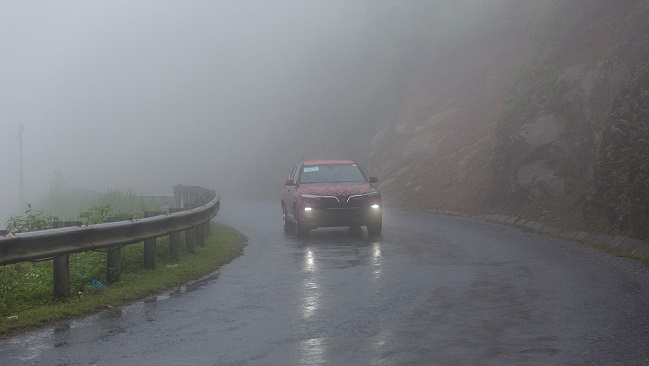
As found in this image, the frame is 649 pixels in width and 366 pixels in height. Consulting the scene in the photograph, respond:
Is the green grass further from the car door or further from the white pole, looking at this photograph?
the white pole

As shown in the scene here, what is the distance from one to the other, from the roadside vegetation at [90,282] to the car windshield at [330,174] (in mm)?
4891

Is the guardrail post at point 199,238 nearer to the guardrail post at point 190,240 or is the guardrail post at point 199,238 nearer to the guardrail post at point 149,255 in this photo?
the guardrail post at point 190,240

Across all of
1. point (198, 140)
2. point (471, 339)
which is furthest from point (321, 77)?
point (471, 339)

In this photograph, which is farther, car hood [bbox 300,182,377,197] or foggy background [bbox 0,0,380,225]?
foggy background [bbox 0,0,380,225]

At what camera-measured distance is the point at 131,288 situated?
35.2ft

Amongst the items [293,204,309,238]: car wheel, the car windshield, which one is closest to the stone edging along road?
the car windshield

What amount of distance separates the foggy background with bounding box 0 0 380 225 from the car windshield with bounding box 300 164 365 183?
32.9 metres

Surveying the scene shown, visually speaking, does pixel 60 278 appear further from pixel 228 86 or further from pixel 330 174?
pixel 228 86

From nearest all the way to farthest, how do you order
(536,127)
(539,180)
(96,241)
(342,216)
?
1. (96,241)
2. (342,216)
3. (539,180)
4. (536,127)

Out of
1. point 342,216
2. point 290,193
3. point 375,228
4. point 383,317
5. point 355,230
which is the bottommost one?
point 383,317

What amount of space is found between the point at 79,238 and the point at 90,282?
107 centimetres

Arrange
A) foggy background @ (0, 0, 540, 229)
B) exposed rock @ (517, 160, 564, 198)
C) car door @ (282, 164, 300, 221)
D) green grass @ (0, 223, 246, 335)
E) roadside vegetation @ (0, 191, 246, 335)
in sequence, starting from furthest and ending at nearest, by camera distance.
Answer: foggy background @ (0, 0, 540, 229) < exposed rock @ (517, 160, 564, 198) < car door @ (282, 164, 300, 221) < roadside vegetation @ (0, 191, 246, 335) < green grass @ (0, 223, 246, 335)

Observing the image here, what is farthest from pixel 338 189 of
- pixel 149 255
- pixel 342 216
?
pixel 149 255

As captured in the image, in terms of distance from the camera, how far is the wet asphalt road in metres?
6.63
